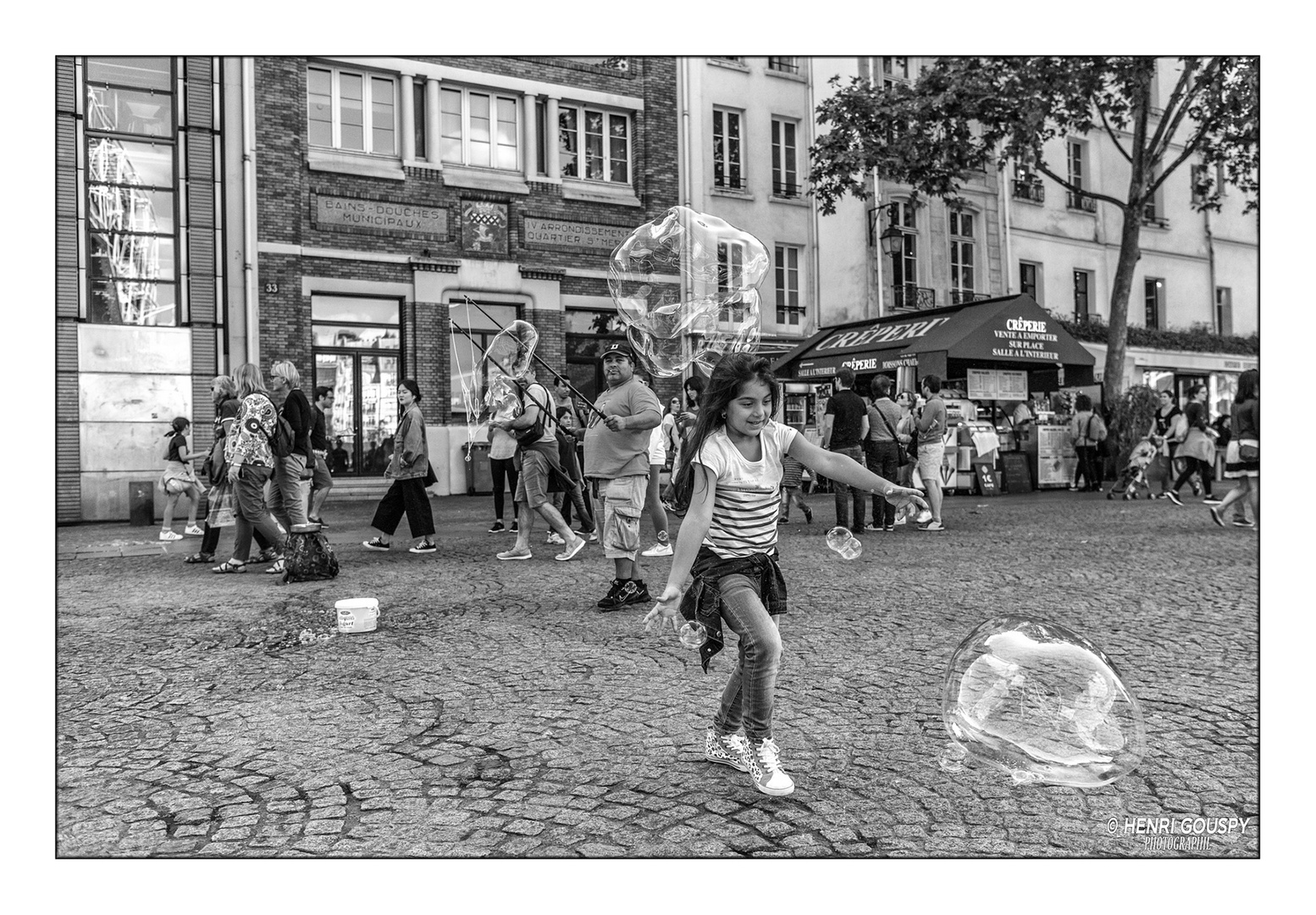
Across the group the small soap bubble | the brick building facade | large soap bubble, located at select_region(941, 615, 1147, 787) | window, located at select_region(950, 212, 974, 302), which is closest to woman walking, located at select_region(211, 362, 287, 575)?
the small soap bubble

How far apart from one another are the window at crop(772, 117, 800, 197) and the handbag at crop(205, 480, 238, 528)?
1524 cm

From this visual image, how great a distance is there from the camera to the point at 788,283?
21891mm

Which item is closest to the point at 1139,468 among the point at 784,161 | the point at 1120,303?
the point at 1120,303

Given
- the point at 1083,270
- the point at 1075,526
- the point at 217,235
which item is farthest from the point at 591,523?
the point at 1083,270

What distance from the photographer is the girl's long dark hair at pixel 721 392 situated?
3.22 meters

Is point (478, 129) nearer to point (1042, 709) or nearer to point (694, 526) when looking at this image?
point (694, 526)

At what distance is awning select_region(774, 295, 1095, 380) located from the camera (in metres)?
16.6

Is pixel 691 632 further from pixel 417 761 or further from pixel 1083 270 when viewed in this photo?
pixel 1083 270

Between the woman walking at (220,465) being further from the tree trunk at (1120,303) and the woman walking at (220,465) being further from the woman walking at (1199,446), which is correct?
the tree trunk at (1120,303)

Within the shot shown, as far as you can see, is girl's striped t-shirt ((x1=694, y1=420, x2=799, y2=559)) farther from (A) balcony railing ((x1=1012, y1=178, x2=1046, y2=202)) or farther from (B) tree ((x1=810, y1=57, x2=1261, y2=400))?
(A) balcony railing ((x1=1012, y1=178, x2=1046, y2=202))

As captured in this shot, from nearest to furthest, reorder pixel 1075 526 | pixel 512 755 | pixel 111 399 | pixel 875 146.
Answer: pixel 512 755
pixel 1075 526
pixel 111 399
pixel 875 146

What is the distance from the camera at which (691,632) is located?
130 inches

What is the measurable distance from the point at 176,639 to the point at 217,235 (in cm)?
1184

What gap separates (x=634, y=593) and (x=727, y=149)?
1620 cm
